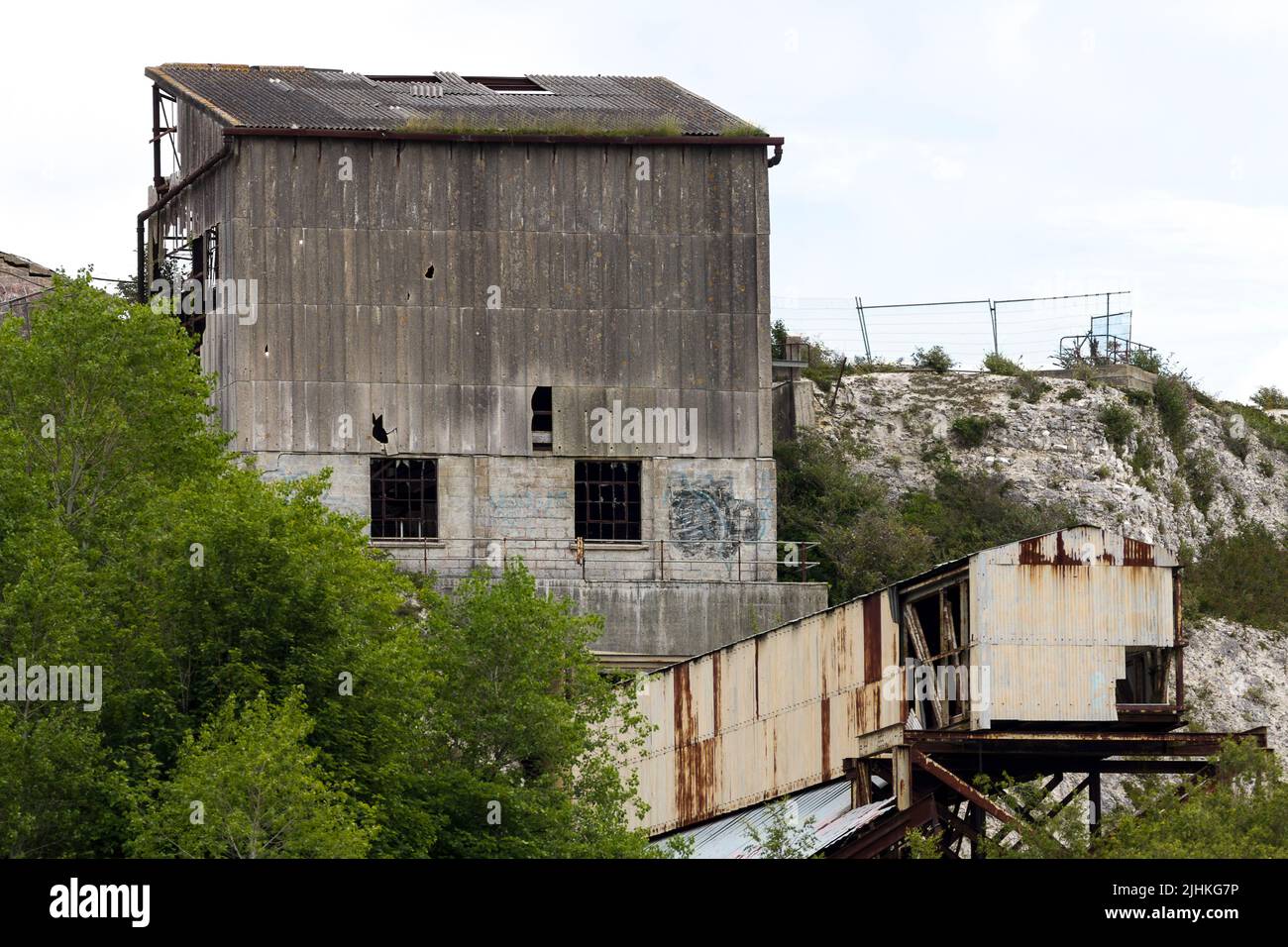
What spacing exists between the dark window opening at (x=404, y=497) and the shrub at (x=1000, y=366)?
21.1 meters

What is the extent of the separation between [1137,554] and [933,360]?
31.0 m

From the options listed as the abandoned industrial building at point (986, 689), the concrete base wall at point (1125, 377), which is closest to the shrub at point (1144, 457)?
the concrete base wall at point (1125, 377)

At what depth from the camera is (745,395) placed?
169 ft

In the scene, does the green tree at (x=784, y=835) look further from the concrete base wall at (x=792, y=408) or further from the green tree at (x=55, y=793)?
the concrete base wall at (x=792, y=408)

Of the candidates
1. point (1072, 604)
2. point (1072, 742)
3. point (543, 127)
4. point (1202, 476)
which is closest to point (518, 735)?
point (1072, 742)

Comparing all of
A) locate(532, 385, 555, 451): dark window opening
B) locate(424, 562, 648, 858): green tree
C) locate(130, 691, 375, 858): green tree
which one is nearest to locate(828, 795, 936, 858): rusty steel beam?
locate(424, 562, 648, 858): green tree

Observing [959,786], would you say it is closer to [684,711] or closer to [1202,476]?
[684,711]

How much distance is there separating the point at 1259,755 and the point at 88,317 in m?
20.6

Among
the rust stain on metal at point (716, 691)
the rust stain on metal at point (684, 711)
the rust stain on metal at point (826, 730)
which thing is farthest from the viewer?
the rust stain on metal at point (684, 711)

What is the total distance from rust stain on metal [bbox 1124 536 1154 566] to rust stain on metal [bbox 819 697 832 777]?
5.56 m

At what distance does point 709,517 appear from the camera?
5088cm

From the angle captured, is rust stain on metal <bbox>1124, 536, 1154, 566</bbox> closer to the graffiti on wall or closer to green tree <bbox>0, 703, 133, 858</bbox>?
green tree <bbox>0, 703, 133, 858</bbox>

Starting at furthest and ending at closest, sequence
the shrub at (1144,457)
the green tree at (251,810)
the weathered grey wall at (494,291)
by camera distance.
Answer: the shrub at (1144,457)
the weathered grey wall at (494,291)
the green tree at (251,810)

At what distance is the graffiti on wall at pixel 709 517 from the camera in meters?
50.7
